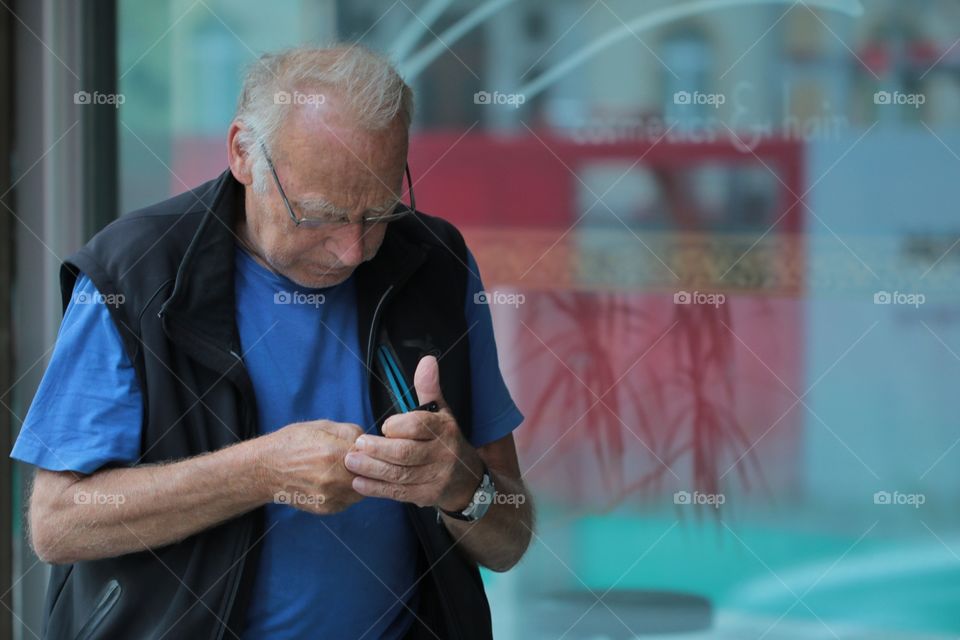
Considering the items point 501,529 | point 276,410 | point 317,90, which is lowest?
point 501,529

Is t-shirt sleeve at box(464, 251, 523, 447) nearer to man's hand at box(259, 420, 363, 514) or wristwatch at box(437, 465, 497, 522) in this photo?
wristwatch at box(437, 465, 497, 522)

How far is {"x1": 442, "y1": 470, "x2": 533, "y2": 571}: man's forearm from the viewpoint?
1786 mm

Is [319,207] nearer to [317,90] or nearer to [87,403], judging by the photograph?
[317,90]

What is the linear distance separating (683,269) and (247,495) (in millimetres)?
1974

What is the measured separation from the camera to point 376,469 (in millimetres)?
1561

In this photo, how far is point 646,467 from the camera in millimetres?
3354

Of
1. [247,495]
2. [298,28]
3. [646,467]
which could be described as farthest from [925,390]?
[247,495]

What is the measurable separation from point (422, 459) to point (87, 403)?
47cm

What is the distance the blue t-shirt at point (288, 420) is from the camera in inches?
62.3

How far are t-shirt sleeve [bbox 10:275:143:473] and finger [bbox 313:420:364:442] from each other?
0.27 metres

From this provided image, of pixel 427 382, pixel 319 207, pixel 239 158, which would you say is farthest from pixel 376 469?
pixel 239 158

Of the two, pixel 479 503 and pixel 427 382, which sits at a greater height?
pixel 427 382

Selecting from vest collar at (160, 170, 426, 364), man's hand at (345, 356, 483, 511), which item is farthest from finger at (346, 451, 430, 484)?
vest collar at (160, 170, 426, 364)

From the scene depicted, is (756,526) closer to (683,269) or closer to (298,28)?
(683,269)
